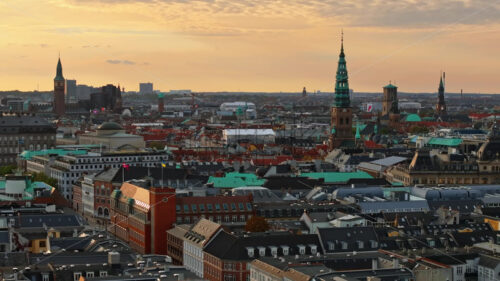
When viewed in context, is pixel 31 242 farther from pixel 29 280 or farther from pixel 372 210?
pixel 372 210

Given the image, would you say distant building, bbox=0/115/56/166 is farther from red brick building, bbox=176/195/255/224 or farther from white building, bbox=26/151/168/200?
red brick building, bbox=176/195/255/224

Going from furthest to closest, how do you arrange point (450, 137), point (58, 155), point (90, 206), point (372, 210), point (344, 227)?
1. point (450, 137)
2. point (58, 155)
3. point (90, 206)
4. point (372, 210)
5. point (344, 227)

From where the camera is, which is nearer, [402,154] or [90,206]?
[90,206]

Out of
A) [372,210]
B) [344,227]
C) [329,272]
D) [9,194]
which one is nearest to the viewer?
[329,272]

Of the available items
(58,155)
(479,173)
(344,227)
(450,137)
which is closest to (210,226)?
(344,227)

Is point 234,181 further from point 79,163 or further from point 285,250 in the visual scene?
point 285,250

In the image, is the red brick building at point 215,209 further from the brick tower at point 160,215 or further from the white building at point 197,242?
the white building at point 197,242
